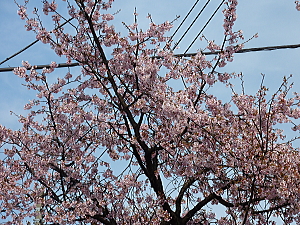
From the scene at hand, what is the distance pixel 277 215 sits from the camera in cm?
596

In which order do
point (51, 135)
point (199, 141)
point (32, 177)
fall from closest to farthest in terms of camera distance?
point (199, 141), point (32, 177), point (51, 135)

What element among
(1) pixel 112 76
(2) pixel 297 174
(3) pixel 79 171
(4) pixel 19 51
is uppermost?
(4) pixel 19 51

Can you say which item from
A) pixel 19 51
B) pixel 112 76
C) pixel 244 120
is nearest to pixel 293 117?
pixel 244 120

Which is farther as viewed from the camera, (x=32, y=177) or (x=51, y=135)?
(x=51, y=135)

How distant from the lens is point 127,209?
22.3 ft

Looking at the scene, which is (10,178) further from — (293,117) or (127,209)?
(293,117)

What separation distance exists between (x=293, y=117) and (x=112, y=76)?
3.37 metres

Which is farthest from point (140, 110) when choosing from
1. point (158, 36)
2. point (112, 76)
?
point (158, 36)

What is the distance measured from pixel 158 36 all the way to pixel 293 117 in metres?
2.87

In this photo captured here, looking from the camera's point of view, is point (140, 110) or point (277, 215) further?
point (140, 110)

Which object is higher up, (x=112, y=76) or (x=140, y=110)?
(x=112, y=76)

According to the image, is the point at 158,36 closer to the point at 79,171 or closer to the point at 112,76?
the point at 112,76

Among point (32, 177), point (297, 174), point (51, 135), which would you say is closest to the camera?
point (297, 174)

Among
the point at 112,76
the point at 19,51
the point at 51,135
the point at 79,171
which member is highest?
the point at 19,51
